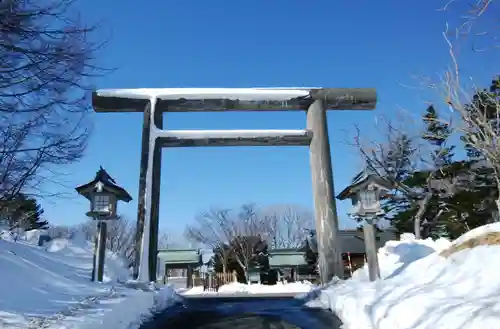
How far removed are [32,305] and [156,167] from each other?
448 centimetres

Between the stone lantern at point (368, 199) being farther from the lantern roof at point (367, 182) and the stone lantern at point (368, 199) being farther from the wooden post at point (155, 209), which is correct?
the wooden post at point (155, 209)

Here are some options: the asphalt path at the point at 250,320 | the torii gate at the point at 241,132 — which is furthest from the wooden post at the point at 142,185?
the asphalt path at the point at 250,320

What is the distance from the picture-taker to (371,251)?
812 cm

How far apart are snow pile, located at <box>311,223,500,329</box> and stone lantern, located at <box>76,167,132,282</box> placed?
465 centimetres

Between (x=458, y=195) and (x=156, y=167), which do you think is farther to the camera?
(x=458, y=195)

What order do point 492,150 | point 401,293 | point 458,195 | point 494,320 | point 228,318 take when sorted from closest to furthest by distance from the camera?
point 494,320, point 401,293, point 228,318, point 492,150, point 458,195

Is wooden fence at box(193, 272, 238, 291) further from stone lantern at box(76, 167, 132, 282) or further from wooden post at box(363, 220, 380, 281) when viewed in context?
wooden post at box(363, 220, 380, 281)

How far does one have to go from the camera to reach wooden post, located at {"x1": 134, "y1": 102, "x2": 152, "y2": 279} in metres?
8.77

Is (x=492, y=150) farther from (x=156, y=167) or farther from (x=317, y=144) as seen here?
(x=156, y=167)

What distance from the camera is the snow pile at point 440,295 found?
351 centimetres

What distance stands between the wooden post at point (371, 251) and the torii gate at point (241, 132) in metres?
Result: 0.95

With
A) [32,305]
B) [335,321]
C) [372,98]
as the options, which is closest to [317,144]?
[372,98]

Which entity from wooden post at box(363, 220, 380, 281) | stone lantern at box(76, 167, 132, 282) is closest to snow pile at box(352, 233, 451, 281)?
wooden post at box(363, 220, 380, 281)

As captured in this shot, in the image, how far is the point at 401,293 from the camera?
531cm
